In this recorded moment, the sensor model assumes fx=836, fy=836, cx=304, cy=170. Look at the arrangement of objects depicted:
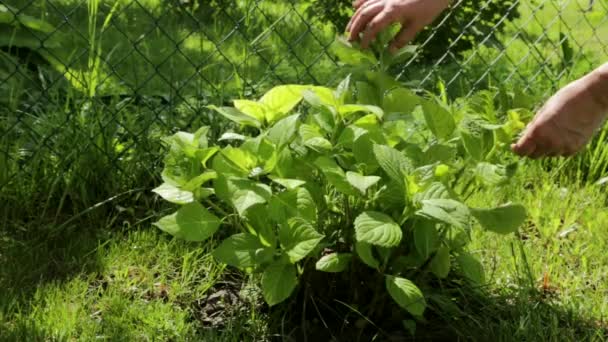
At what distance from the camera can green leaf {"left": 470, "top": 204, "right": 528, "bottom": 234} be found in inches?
75.7

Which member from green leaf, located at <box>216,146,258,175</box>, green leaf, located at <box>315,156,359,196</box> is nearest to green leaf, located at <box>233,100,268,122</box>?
green leaf, located at <box>216,146,258,175</box>

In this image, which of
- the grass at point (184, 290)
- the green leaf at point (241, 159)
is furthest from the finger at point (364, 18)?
the grass at point (184, 290)

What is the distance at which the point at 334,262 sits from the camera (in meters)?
1.96

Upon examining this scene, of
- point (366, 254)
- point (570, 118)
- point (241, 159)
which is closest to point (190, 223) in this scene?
point (241, 159)

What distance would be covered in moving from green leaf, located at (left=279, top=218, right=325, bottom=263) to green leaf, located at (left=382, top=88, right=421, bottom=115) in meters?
0.38

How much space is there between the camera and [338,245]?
6.98 ft

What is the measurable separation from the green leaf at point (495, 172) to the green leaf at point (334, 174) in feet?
0.96

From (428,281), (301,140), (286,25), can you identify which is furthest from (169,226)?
(286,25)

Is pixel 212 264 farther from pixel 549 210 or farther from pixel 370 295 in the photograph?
pixel 549 210

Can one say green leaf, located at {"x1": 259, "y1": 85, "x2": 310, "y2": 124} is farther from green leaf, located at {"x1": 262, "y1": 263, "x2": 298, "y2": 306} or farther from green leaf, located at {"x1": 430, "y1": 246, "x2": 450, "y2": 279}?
green leaf, located at {"x1": 430, "y1": 246, "x2": 450, "y2": 279}

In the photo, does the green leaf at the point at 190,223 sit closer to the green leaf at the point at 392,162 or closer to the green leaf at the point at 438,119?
the green leaf at the point at 392,162

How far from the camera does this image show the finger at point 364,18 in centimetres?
207

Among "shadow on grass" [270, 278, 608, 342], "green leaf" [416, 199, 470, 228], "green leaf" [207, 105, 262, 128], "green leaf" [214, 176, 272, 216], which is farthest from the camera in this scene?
"shadow on grass" [270, 278, 608, 342]

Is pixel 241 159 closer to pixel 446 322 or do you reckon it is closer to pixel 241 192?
pixel 241 192
